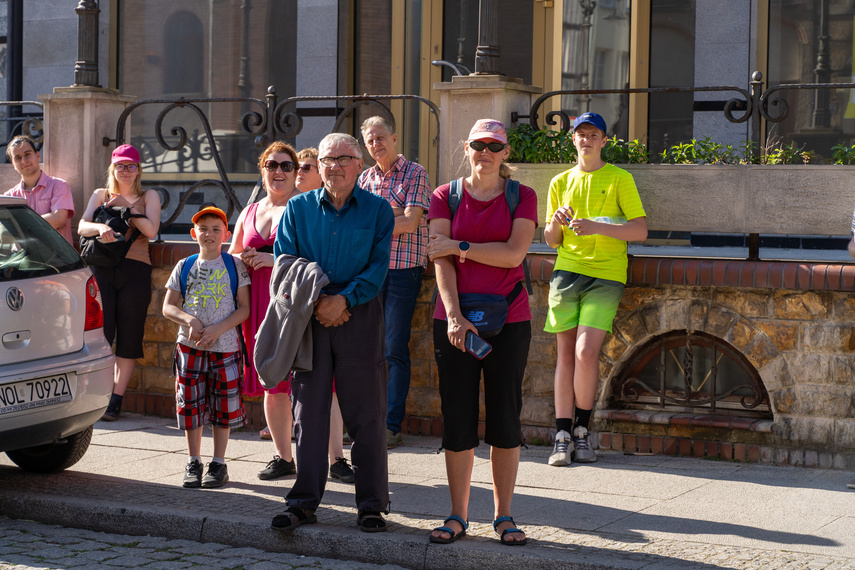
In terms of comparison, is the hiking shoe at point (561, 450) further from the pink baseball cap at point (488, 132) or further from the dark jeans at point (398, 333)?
the pink baseball cap at point (488, 132)

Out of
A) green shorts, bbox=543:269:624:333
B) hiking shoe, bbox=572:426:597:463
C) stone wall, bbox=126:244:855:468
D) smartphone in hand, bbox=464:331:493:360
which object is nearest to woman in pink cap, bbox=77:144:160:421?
stone wall, bbox=126:244:855:468

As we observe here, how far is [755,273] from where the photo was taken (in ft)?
23.2

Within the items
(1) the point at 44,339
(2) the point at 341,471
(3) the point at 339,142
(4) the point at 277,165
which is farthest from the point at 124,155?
(3) the point at 339,142

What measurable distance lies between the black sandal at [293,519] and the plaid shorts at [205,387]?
1.12 meters

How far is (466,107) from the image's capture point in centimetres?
796

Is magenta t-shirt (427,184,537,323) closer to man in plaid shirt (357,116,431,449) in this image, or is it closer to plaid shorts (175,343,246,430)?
plaid shorts (175,343,246,430)

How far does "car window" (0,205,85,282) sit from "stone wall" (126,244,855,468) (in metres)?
2.98

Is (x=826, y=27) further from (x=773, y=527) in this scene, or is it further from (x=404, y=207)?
(x=773, y=527)

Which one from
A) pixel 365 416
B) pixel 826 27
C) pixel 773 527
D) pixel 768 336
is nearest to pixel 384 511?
pixel 365 416

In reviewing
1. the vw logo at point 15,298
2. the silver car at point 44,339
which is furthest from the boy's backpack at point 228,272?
the vw logo at point 15,298

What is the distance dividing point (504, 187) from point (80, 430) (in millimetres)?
2718

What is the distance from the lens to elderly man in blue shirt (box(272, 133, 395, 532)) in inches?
217

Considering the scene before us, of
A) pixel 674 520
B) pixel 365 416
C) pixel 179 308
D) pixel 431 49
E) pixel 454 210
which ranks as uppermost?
pixel 431 49

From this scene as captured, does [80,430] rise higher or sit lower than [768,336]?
lower
